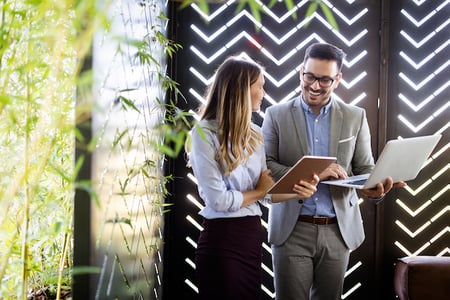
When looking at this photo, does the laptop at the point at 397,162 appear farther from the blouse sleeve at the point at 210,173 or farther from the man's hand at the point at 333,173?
the blouse sleeve at the point at 210,173

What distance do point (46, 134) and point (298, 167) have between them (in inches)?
49.0

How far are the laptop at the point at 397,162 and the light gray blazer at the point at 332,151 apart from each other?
233mm

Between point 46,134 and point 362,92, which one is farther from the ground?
point 362,92

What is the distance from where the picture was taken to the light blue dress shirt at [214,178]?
2299mm

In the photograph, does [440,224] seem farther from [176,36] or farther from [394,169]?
[176,36]

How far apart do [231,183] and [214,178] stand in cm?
14

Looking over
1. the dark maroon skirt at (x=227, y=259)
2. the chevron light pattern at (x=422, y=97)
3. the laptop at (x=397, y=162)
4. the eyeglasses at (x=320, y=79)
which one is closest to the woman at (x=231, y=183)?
the dark maroon skirt at (x=227, y=259)

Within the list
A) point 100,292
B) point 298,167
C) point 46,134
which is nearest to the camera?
point 46,134

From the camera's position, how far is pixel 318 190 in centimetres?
282

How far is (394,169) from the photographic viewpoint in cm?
258

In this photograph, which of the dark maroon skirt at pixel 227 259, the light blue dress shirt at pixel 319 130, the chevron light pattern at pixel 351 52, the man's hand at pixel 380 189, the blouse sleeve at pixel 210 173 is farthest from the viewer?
the chevron light pattern at pixel 351 52

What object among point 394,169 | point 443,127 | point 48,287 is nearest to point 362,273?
point 443,127

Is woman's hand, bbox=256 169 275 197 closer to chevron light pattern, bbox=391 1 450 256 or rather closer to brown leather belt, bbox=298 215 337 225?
brown leather belt, bbox=298 215 337 225

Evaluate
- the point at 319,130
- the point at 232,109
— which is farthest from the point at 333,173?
the point at 232,109
